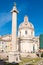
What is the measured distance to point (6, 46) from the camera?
324 ft

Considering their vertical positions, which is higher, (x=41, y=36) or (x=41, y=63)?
(x=41, y=36)

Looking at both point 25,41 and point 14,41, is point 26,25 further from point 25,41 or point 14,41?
point 14,41

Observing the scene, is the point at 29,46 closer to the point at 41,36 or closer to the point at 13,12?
the point at 41,36

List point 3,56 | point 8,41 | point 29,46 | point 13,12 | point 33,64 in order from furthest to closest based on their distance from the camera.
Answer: point 8,41, point 29,46, point 3,56, point 13,12, point 33,64

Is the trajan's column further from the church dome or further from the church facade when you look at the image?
the church dome

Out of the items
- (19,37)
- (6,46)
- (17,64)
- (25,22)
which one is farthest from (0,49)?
(17,64)

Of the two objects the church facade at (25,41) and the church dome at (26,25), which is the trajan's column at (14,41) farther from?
the church dome at (26,25)

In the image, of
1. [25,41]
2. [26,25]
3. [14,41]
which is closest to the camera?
[14,41]

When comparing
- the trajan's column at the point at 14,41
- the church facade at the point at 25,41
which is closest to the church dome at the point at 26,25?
the church facade at the point at 25,41

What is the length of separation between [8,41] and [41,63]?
45.9 m

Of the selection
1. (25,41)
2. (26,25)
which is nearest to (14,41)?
(25,41)

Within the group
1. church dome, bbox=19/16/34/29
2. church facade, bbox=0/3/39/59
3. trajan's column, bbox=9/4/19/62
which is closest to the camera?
trajan's column, bbox=9/4/19/62

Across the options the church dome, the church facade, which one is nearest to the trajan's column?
the church facade

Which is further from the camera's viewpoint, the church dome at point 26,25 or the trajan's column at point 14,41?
the church dome at point 26,25
